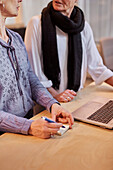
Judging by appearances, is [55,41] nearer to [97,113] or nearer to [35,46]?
[35,46]

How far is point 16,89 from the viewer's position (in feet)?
3.26

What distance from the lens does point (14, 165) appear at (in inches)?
26.3

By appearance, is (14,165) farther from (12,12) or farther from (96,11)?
(96,11)

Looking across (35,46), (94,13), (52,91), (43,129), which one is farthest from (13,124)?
(94,13)

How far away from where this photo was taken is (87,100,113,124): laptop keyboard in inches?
37.6

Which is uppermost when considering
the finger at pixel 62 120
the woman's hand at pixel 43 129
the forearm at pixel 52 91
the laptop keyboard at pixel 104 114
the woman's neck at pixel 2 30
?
the woman's neck at pixel 2 30

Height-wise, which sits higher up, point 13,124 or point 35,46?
point 35,46

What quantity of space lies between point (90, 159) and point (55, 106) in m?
0.40

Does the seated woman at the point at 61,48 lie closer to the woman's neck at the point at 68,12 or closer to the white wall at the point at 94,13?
the woman's neck at the point at 68,12

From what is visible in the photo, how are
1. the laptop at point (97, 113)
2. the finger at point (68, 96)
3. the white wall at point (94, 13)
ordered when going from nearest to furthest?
the laptop at point (97, 113) → the finger at point (68, 96) → the white wall at point (94, 13)

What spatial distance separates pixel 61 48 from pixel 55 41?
0.27 ft

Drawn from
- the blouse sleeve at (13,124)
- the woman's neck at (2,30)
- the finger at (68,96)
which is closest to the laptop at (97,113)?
the finger at (68,96)

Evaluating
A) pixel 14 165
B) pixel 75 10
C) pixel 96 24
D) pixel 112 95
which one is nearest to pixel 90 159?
pixel 14 165

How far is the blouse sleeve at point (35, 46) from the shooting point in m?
1.40
